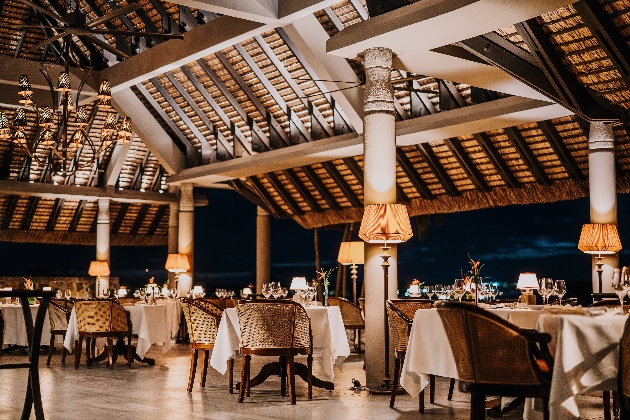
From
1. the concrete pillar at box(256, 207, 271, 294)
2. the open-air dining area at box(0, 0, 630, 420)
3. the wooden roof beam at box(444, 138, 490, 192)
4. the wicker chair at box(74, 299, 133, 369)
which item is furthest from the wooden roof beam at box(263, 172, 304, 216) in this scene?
the wicker chair at box(74, 299, 133, 369)

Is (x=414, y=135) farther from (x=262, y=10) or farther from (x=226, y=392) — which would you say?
(x=226, y=392)

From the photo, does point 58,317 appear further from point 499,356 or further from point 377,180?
point 499,356

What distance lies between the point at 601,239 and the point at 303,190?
6.66 meters

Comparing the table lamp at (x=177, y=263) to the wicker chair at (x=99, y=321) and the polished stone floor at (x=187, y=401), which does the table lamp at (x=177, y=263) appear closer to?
the wicker chair at (x=99, y=321)

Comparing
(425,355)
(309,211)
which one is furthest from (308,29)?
(309,211)

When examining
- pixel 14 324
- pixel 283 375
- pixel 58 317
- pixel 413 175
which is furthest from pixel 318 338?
pixel 413 175

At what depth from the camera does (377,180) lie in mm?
6879

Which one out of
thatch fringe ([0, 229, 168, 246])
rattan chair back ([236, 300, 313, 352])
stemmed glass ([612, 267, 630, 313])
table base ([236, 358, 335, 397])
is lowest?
table base ([236, 358, 335, 397])

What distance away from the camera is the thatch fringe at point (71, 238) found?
17047mm

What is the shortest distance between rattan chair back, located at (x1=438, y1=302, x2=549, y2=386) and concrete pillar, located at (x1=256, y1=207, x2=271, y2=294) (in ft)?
38.3

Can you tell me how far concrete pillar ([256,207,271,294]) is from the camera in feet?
51.1

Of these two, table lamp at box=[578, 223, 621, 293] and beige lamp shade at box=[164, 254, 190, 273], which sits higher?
table lamp at box=[578, 223, 621, 293]

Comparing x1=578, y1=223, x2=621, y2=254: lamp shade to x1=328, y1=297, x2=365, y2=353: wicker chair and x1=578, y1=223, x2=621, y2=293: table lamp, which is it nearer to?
x1=578, y1=223, x2=621, y2=293: table lamp

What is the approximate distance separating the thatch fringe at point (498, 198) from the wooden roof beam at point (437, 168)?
174 mm
